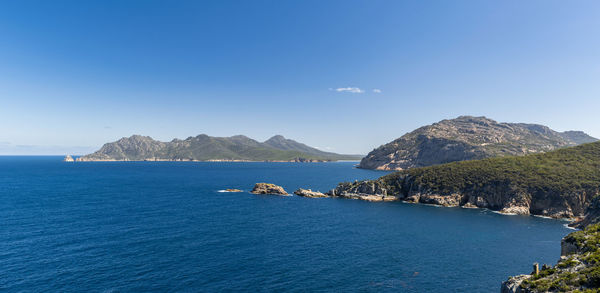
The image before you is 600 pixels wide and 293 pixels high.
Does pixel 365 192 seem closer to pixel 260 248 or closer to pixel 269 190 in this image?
pixel 269 190

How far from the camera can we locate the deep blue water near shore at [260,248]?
4938 cm

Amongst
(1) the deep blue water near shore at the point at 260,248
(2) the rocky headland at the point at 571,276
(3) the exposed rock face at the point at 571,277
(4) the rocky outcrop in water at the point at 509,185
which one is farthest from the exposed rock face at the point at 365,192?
(3) the exposed rock face at the point at 571,277

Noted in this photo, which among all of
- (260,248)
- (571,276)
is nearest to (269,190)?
(260,248)

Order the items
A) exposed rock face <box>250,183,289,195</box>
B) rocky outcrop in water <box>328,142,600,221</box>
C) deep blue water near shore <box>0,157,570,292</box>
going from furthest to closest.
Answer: exposed rock face <box>250,183,289,195</box> → rocky outcrop in water <box>328,142,600,221</box> → deep blue water near shore <box>0,157,570,292</box>

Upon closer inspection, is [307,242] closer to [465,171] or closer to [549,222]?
[549,222]

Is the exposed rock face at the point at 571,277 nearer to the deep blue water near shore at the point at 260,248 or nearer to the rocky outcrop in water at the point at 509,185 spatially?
the deep blue water near shore at the point at 260,248

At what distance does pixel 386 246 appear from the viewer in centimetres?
7075

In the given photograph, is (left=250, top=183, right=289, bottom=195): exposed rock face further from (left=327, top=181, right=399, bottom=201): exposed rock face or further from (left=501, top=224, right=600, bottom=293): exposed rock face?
(left=501, top=224, right=600, bottom=293): exposed rock face

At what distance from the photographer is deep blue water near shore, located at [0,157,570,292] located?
49.4 metres

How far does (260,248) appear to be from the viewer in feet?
223

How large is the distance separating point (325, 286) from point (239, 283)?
1555 cm

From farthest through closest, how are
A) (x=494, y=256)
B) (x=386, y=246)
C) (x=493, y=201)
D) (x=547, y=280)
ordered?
1. (x=493, y=201)
2. (x=386, y=246)
3. (x=494, y=256)
4. (x=547, y=280)

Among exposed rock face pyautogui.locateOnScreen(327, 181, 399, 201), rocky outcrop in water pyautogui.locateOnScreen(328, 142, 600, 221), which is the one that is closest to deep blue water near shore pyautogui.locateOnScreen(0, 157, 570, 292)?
rocky outcrop in water pyautogui.locateOnScreen(328, 142, 600, 221)

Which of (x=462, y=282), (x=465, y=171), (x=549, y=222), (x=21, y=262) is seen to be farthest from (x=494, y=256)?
(x=21, y=262)
